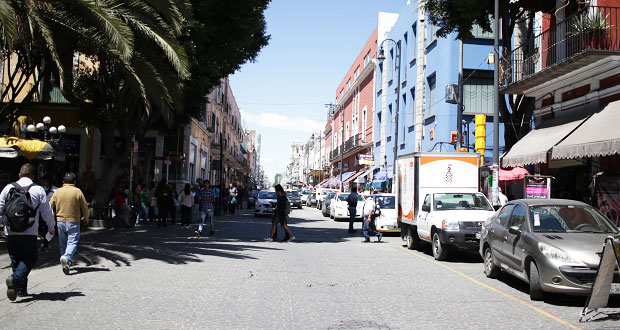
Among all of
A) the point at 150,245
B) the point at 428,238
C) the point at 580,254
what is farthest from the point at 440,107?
the point at 580,254

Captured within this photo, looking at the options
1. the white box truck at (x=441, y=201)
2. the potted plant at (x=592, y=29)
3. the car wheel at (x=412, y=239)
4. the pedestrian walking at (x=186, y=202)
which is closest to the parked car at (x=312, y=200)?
the pedestrian walking at (x=186, y=202)

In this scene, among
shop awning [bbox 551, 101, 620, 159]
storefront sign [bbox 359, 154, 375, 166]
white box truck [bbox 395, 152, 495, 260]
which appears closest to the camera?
shop awning [bbox 551, 101, 620, 159]

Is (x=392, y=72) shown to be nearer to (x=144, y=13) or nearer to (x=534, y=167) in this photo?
(x=534, y=167)

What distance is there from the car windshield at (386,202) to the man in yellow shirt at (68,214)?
13479 mm

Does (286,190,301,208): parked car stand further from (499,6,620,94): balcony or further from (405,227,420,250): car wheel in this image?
(405,227,420,250): car wheel

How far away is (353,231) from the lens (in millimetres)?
21516

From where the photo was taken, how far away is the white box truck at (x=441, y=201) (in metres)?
12.7

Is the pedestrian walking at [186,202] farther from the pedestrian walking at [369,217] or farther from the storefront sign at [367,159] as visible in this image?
the storefront sign at [367,159]

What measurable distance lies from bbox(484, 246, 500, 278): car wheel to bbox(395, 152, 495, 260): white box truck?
185 centimetres

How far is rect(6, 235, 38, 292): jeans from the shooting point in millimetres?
7059

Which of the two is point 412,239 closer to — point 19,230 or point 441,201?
point 441,201

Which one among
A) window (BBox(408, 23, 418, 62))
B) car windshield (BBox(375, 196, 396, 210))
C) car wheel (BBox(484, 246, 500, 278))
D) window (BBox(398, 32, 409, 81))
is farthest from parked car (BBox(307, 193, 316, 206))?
car wheel (BBox(484, 246, 500, 278))

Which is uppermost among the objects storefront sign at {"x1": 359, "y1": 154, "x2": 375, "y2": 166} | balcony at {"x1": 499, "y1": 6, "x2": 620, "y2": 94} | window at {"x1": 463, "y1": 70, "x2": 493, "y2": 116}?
window at {"x1": 463, "y1": 70, "x2": 493, "y2": 116}

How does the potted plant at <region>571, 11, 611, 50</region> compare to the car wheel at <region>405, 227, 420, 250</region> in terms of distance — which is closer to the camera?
the potted plant at <region>571, 11, 611, 50</region>
